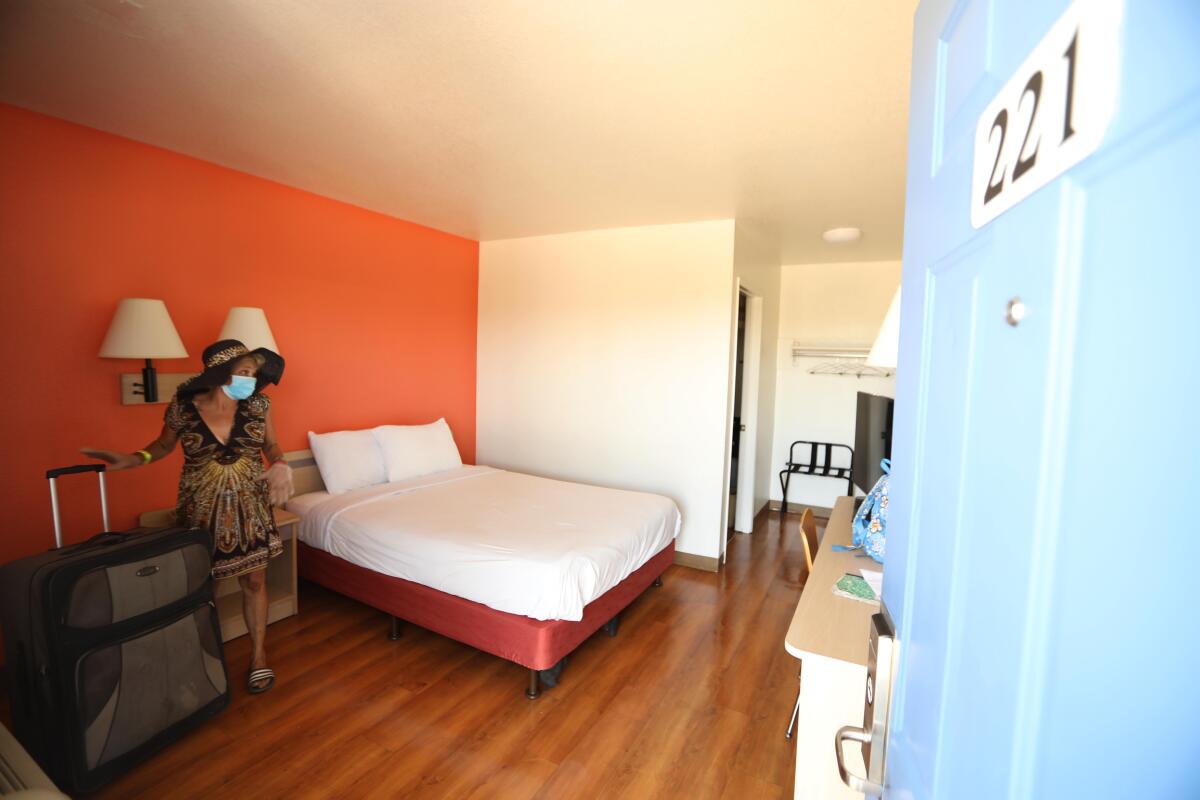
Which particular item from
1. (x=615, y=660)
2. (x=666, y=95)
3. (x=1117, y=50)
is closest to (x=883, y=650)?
(x=1117, y=50)

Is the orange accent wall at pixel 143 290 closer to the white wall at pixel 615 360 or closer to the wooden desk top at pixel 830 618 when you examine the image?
the white wall at pixel 615 360

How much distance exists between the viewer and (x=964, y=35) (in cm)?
66

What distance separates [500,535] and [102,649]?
1484 mm

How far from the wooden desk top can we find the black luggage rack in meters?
3.37

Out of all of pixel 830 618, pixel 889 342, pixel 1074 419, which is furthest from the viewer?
pixel 889 342

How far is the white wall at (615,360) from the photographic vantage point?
376cm

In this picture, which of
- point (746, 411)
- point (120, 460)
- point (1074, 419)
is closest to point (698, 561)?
point (746, 411)

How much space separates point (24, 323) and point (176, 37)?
5.00 feet

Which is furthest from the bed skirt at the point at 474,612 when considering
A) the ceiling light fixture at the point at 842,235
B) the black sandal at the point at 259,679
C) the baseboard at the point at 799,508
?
the baseboard at the point at 799,508

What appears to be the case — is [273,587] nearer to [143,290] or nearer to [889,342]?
[143,290]

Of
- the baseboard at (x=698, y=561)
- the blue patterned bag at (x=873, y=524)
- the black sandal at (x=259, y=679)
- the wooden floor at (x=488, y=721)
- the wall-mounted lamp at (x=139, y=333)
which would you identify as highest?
the wall-mounted lamp at (x=139, y=333)

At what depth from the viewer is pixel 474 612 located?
2463 mm

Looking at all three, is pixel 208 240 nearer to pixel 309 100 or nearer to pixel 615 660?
pixel 309 100

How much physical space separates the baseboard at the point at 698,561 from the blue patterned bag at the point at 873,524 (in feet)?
6.04
